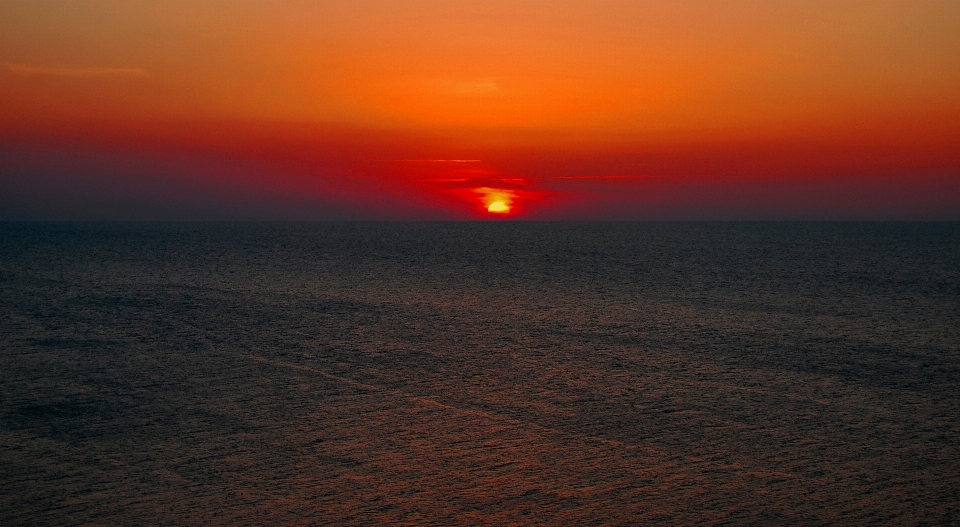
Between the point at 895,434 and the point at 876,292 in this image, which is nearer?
the point at 895,434

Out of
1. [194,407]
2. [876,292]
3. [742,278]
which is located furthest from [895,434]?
[742,278]

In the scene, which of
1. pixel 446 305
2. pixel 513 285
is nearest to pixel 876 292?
pixel 513 285

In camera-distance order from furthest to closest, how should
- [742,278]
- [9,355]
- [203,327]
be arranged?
[742,278]
[203,327]
[9,355]

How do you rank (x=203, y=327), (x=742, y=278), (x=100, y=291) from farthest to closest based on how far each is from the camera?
1. (x=742, y=278)
2. (x=100, y=291)
3. (x=203, y=327)

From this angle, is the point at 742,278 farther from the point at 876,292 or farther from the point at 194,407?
the point at 194,407

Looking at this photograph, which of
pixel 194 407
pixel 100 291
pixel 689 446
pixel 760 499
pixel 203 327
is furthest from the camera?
pixel 100 291

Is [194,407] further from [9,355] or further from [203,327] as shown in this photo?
[203,327]
